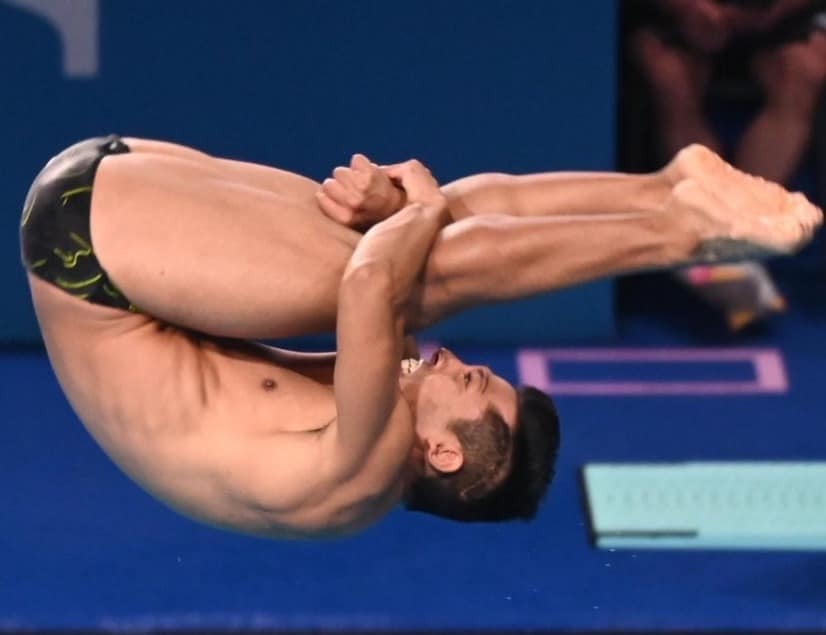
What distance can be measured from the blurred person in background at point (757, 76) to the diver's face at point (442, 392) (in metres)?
2.55

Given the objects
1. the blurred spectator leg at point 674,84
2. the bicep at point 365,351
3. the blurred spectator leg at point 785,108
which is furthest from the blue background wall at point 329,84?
the bicep at point 365,351

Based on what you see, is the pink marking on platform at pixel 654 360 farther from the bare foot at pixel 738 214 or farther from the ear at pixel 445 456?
the bare foot at pixel 738 214

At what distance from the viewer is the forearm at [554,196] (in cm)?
265

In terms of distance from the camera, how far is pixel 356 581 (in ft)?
12.8

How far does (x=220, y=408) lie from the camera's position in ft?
8.48

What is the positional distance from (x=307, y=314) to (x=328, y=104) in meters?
2.50

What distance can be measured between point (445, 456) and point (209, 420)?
0.39m

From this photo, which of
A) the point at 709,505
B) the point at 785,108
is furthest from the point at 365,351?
the point at 785,108

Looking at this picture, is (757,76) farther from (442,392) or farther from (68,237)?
(68,237)

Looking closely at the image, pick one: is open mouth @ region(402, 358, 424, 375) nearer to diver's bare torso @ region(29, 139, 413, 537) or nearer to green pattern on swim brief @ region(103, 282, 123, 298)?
diver's bare torso @ region(29, 139, 413, 537)

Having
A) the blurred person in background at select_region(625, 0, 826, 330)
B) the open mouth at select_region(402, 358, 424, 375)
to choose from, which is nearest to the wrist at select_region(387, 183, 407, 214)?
the open mouth at select_region(402, 358, 424, 375)

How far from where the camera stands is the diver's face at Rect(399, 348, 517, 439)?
265cm

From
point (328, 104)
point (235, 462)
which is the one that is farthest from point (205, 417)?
point (328, 104)

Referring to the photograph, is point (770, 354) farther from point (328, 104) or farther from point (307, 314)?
point (307, 314)
